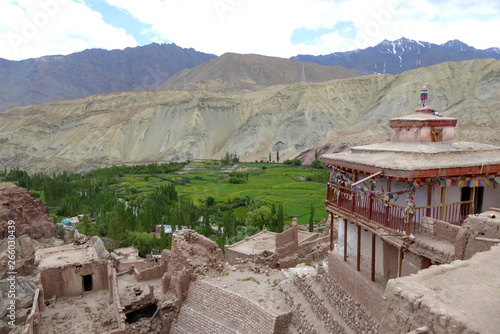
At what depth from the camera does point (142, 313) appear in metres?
17.2

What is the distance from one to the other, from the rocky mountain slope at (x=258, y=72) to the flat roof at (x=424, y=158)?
439ft

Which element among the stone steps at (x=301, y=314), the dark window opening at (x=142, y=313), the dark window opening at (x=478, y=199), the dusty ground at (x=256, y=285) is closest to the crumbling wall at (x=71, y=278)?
the dark window opening at (x=142, y=313)

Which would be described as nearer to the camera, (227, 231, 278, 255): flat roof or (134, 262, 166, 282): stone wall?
(134, 262, 166, 282): stone wall

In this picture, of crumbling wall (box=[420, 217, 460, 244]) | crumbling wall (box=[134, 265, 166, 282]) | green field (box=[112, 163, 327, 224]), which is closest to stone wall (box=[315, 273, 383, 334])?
crumbling wall (box=[420, 217, 460, 244])

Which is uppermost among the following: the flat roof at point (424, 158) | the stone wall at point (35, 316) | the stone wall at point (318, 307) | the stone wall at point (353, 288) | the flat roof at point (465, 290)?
the flat roof at point (424, 158)

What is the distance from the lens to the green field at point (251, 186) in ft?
153

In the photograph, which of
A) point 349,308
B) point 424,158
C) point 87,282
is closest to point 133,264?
point 87,282

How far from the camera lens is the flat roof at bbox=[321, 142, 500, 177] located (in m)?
8.74

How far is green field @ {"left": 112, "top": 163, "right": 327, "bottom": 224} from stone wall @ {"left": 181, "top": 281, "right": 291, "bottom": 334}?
78.2ft

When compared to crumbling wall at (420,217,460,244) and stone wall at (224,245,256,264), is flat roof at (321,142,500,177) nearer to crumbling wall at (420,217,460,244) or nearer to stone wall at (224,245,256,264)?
crumbling wall at (420,217,460,244)

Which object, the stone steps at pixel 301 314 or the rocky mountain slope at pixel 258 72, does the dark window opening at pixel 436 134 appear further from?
the rocky mountain slope at pixel 258 72

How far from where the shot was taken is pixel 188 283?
15.6 metres

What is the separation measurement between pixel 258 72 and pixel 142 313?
149632mm

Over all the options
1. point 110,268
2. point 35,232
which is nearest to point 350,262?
point 110,268
